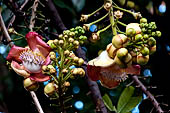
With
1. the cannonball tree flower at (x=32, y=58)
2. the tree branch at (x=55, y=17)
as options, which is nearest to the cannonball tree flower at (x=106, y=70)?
the cannonball tree flower at (x=32, y=58)

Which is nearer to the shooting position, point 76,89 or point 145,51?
point 145,51

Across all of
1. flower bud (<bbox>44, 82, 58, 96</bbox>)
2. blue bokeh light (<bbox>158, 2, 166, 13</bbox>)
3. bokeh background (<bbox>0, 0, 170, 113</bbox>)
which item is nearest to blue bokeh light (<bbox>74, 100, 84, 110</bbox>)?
bokeh background (<bbox>0, 0, 170, 113</bbox>)

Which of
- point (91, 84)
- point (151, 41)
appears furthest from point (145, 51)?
point (91, 84)

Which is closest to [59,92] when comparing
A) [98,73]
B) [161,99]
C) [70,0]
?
[98,73]

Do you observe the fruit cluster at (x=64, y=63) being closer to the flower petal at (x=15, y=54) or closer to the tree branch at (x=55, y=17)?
the flower petal at (x=15, y=54)

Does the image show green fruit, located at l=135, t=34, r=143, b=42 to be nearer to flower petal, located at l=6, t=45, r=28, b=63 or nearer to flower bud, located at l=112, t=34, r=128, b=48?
flower bud, located at l=112, t=34, r=128, b=48

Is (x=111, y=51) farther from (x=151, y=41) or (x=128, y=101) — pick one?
(x=128, y=101)

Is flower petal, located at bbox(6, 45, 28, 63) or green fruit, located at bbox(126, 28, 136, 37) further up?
flower petal, located at bbox(6, 45, 28, 63)
